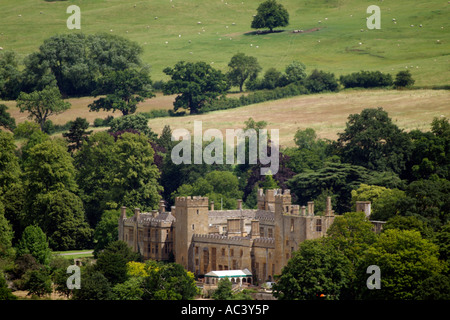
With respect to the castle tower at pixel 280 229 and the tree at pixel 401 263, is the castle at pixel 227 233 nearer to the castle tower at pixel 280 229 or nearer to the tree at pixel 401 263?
the castle tower at pixel 280 229

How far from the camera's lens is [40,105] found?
19725 cm

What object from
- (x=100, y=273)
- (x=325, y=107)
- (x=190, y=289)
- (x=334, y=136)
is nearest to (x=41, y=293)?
(x=100, y=273)

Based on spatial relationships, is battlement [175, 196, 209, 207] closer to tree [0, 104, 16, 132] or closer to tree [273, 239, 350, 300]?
tree [273, 239, 350, 300]

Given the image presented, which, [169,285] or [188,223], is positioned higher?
[188,223]

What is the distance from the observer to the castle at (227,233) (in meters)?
116

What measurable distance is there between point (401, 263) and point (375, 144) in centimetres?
5362

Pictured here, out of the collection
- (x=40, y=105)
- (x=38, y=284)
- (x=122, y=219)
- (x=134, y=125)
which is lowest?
(x=38, y=284)

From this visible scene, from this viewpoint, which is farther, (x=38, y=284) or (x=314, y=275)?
(x=38, y=284)

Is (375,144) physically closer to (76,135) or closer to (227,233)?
(227,233)

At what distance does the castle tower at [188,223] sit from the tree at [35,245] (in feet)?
43.5

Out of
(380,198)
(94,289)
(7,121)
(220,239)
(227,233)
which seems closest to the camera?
(94,289)

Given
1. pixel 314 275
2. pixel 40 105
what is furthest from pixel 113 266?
pixel 40 105

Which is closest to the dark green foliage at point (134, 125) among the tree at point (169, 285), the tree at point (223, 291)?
the tree at point (169, 285)

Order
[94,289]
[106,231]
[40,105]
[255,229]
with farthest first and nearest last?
[40,105]
[106,231]
[255,229]
[94,289]
